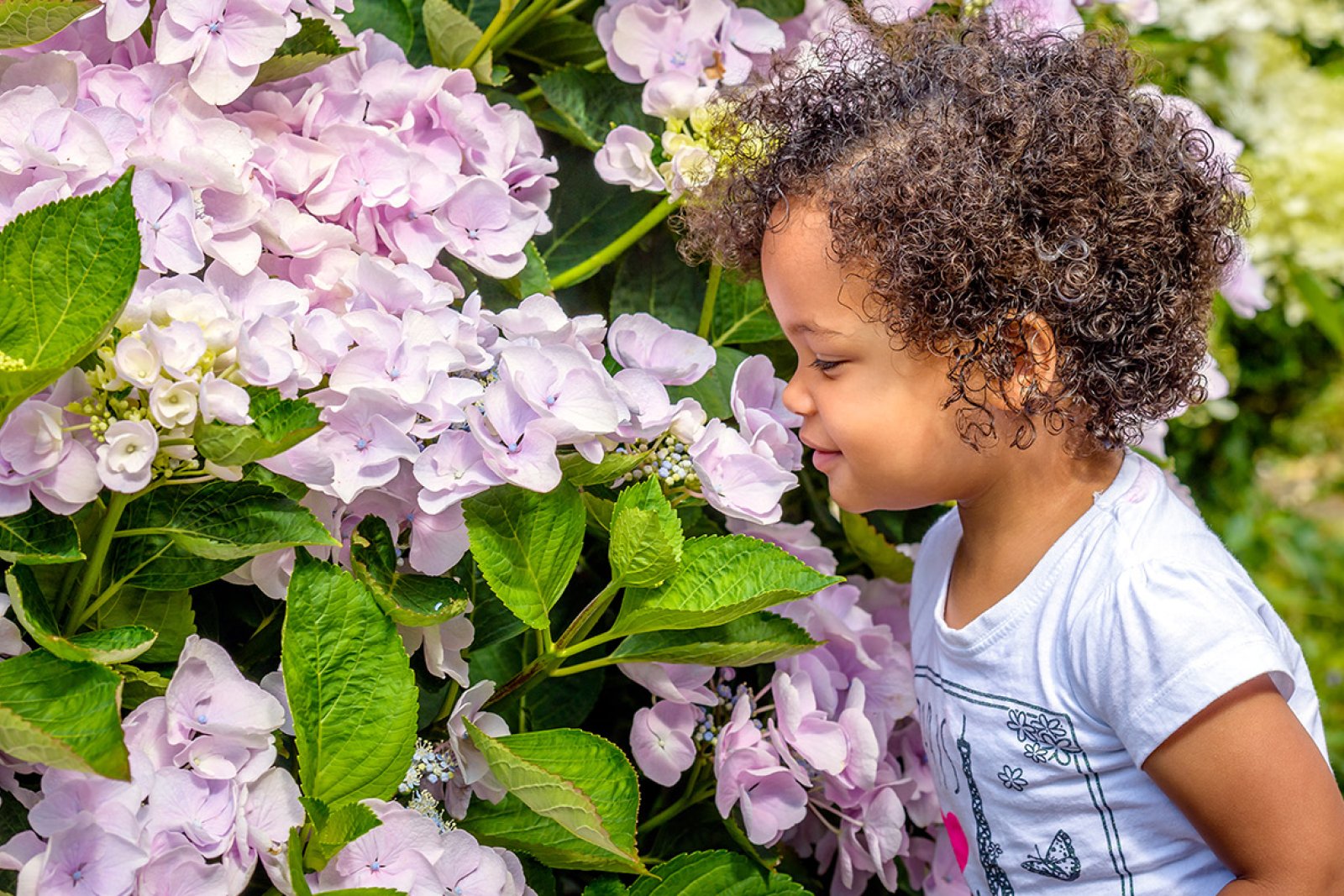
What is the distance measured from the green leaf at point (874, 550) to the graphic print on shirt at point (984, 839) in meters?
0.17

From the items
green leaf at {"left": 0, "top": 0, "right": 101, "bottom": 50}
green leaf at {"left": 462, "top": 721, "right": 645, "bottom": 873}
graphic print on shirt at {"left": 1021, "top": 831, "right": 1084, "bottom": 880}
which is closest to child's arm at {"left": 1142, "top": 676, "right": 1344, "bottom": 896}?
graphic print on shirt at {"left": 1021, "top": 831, "right": 1084, "bottom": 880}

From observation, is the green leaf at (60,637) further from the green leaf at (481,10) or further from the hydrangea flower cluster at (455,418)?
the green leaf at (481,10)

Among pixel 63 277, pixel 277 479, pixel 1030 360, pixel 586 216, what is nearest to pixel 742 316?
pixel 586 216

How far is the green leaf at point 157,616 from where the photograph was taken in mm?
766

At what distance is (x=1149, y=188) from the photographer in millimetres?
924

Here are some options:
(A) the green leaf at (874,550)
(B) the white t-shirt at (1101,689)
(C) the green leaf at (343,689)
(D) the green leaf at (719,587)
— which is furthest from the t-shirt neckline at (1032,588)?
(C) the green leaf at (343,689)

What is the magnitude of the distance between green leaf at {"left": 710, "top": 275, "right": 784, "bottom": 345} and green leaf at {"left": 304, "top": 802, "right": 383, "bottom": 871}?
1.74 ft

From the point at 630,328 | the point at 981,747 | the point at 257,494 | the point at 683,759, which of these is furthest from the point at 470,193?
the point at 981,747

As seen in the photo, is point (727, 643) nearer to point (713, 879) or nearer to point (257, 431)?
point (713, 879)

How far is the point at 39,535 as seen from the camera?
0.70 m

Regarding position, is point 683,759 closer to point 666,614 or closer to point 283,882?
point 666,614

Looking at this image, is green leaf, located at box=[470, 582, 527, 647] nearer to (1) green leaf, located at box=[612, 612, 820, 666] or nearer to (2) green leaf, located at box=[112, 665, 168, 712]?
(1) green leaf, located at box=[612, 612, 820, 666]

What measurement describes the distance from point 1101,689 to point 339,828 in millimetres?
496

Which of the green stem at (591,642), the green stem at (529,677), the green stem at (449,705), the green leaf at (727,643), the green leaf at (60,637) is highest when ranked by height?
the green leaf at (60,637)
